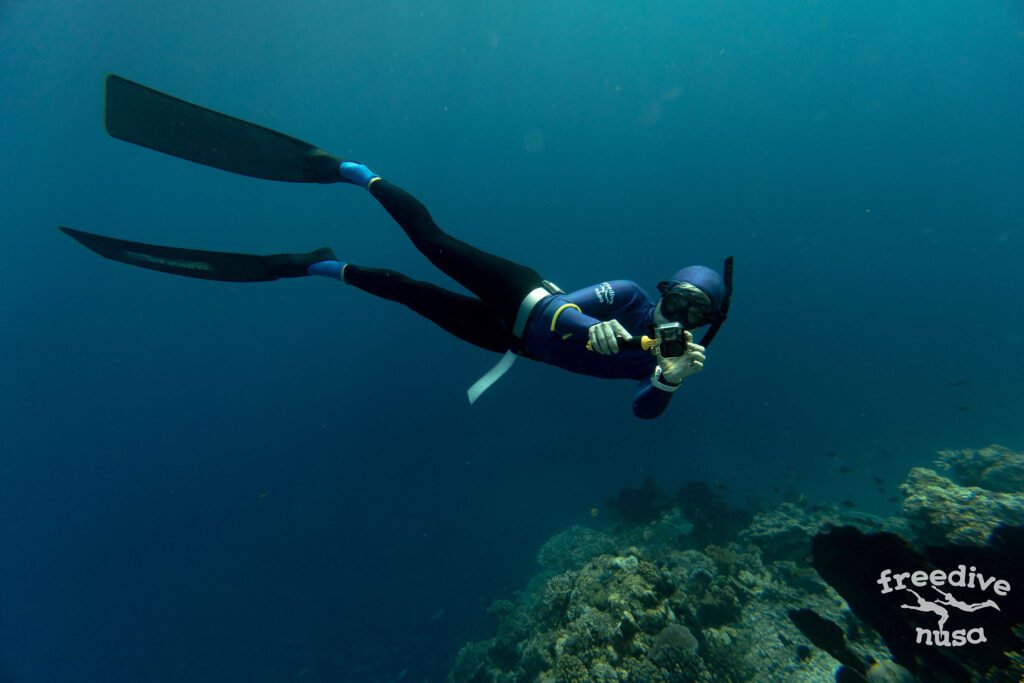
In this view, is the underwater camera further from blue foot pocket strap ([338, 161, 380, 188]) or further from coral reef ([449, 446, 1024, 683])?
coral reef ([449, 446, 1024, 683])

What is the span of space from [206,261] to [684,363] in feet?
18.6

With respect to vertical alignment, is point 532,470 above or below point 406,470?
above

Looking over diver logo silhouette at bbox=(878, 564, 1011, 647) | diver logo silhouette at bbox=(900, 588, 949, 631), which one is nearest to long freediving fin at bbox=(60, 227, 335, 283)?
diver logo silhouette at bbox=(878, 564, 1011, 647)

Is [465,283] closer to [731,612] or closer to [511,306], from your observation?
[511,306]

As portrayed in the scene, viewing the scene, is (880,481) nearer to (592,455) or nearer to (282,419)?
(592,455)

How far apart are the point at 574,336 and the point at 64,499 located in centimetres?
6391

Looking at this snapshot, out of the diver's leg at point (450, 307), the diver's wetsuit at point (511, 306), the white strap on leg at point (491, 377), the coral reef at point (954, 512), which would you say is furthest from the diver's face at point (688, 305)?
the coral reef at point (954, 512)

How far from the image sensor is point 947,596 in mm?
4344

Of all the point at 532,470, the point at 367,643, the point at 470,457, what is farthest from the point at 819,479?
the point at 367,643

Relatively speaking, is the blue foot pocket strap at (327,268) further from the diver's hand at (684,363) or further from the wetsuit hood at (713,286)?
A: the diver's hand at (684,363)

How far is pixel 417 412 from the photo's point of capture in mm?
34562

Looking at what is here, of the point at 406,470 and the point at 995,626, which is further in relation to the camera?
the point at 406,470

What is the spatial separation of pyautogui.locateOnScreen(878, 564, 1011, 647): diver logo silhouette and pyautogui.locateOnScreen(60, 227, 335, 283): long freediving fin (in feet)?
26.5

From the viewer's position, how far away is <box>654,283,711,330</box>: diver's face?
10.7 ft
